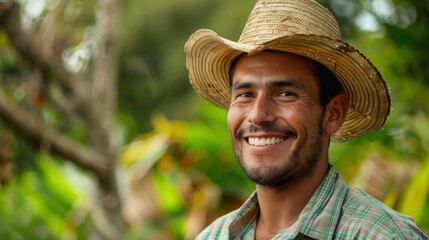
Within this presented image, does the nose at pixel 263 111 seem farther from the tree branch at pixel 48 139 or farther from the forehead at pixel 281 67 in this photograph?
the tree branch at pixel 48 139

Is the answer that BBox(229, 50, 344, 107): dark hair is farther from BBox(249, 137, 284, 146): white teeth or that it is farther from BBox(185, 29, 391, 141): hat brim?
BBox(249, 137, 284, 146): white teeth

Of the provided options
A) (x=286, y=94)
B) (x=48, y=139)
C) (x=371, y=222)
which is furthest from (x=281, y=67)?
(x=48, y=139)

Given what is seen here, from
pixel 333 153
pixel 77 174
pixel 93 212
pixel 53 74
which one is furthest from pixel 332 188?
pixel 77 174

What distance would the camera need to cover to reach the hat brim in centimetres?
314

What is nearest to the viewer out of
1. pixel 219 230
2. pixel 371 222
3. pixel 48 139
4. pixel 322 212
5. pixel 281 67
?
pixel 371 222

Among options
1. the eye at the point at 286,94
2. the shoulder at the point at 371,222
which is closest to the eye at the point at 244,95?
the eye at the point at 286,94

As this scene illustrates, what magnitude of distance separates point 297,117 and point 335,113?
220 millimetres

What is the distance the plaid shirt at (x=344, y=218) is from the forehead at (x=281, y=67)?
35cm

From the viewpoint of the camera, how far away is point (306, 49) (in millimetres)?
3160

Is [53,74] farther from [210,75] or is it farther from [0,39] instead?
[210,75]

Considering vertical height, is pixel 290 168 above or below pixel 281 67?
below

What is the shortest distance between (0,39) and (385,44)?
300 cm

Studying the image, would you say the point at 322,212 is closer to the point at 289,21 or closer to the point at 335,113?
the point at 335,113

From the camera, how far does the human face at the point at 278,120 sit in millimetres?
3170
